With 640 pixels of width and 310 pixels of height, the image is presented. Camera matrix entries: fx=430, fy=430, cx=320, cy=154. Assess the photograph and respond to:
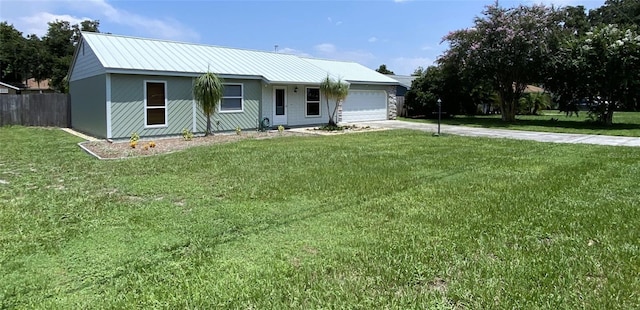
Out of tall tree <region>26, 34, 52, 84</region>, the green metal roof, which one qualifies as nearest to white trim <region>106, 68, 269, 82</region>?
the green metal roof

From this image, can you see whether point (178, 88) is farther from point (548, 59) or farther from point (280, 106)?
point (548, 59)

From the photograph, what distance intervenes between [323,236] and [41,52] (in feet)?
163

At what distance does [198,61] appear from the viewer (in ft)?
55.0

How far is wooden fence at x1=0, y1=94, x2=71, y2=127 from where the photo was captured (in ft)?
63.2

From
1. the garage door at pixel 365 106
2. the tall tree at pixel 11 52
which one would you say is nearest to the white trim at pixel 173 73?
the garage door at pixel 365 106

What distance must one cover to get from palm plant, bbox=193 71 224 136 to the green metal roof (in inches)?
34.4

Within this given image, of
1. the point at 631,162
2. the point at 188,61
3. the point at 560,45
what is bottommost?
the point at 631,162

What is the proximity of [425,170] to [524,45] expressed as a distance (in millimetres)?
14411

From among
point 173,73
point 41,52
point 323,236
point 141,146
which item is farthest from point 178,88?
point 41,52

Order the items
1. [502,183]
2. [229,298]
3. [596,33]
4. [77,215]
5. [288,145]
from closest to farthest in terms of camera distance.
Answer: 1. [229,298]
2. [77,215]
3. [502,183]
4. [288,145]
5. [596,33]

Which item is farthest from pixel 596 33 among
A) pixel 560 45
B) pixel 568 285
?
pixel 568 285

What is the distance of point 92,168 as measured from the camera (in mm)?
8641

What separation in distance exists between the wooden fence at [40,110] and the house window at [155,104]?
707 centimetres

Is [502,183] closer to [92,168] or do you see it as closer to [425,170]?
[425,170]
